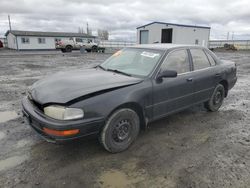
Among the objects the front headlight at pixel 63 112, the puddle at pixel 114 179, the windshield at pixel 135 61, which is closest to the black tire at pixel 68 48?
the windshield at pixel 135 61

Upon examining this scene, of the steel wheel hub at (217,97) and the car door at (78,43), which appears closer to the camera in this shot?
the steel wheel hub at (217,97)

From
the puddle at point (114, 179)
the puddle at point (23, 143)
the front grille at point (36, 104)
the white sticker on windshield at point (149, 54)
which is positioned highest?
the white sticker on windshield at point (149, 54)

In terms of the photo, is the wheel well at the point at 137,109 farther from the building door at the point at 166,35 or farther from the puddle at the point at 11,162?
the building door at the point at 166,35

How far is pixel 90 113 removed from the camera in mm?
2787

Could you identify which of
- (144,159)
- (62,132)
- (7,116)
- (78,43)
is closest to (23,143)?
(62,132)

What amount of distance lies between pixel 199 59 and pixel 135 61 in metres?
1.48

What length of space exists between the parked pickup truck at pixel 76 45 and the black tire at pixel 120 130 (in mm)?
25695

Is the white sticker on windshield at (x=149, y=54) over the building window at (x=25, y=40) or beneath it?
beneath

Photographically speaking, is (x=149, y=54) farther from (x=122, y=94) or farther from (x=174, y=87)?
(x=122, y=94)

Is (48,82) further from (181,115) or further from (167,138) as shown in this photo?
(181,115)

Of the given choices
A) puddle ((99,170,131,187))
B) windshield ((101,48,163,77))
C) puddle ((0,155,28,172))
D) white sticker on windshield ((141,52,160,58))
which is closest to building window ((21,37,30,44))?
windshield ((101,48,163,77))

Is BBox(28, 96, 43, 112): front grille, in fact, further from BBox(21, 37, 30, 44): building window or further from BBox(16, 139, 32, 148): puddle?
BBox(21, 37, 30, 44): building window

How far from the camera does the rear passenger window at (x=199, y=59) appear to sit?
4391 millimetres

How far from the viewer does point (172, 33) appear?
2947 centimetres
